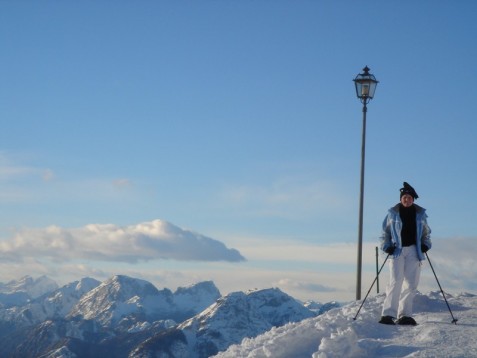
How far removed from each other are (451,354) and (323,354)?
2.08 meters

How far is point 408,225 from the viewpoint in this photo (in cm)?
1447

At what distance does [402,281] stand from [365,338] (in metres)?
1.77

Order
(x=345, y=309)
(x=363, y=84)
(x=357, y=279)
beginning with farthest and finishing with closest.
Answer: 1. (x=363, y=84)
2. (x=357, y=279)
3. (x=345, y=309)

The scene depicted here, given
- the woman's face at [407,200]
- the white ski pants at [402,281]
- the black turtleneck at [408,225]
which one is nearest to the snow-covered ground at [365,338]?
the white ski pants at [402,281]

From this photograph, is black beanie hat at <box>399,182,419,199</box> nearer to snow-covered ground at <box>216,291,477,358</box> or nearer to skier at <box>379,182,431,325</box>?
skier at <box>379,182,431,325</box>

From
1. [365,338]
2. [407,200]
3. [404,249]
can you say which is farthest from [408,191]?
[365,338]

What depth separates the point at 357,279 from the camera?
61.2 feet

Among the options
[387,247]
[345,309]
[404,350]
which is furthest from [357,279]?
[404,350]

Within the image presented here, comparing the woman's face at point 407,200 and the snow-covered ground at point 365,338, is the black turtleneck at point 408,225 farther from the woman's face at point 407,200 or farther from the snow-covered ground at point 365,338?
the snow-covered ground at point 365,338

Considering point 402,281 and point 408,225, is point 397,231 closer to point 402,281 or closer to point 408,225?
point 408,225

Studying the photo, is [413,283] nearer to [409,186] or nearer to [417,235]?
[417,235]

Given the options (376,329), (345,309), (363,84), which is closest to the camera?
(376,329)

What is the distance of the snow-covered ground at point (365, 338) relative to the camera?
40.4 feet

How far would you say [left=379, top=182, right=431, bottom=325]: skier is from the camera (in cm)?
1434
